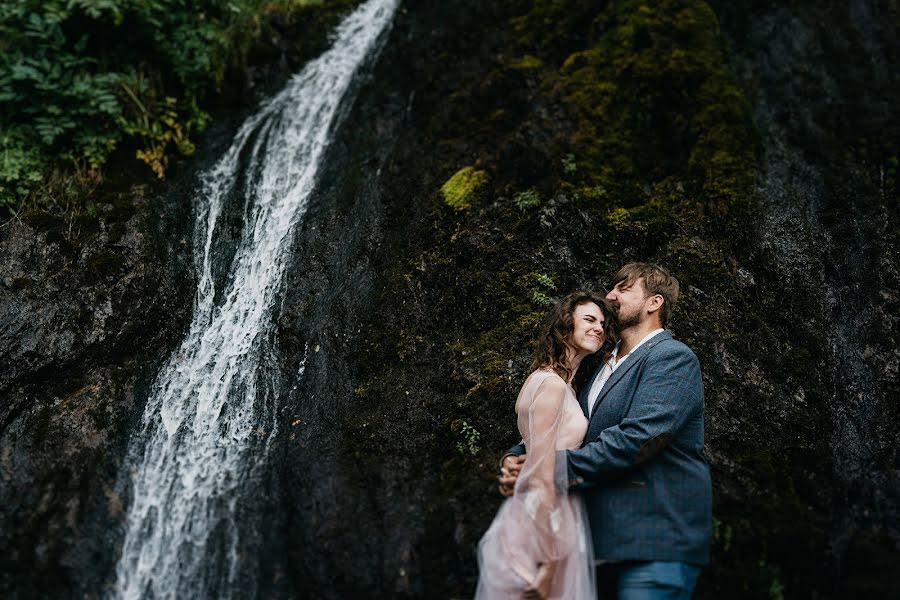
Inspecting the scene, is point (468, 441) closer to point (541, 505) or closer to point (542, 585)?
point (541, 505)

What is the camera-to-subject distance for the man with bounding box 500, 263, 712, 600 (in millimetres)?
3047

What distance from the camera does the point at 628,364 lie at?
3414 mm

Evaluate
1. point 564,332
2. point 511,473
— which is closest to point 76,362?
point 511,473

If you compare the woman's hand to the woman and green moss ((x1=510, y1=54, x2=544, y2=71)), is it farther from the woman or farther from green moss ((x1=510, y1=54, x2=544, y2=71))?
green moss ((x1=510, y1=54, x2=544, y2=71))

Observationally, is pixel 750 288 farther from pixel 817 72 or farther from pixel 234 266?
pixel 234 266

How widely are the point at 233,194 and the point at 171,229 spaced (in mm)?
754

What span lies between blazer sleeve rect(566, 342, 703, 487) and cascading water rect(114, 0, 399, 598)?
265 centimetres

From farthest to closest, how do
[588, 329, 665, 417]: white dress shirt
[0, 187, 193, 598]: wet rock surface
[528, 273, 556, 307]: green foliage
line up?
[528, 273, 556, 307]: green foliage < [0, 187, 193, 598]: wet rock surface < [588, 329, 665, 417]: white dress shirt

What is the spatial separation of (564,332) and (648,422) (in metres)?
0.73

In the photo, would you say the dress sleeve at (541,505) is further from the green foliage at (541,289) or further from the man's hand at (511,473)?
the green foliage at (541,289)

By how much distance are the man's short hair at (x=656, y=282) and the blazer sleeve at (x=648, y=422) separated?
0.45 m

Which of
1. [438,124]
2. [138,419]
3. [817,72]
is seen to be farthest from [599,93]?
[138,419]

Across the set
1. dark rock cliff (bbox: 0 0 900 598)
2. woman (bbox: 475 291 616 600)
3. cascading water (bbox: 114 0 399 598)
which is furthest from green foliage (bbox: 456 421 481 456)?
cascading water (bbox: 114 0 399 598)

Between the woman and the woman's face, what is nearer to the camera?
the woman
